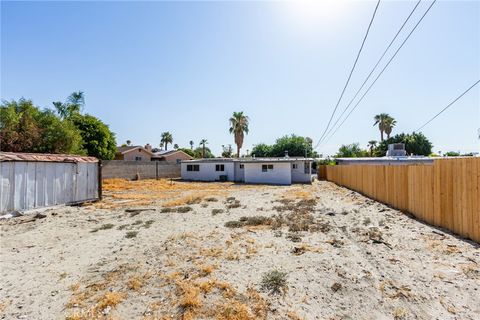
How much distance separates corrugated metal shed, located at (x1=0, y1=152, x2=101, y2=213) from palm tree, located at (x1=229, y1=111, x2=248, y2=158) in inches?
1091

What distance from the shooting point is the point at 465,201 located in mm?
5465

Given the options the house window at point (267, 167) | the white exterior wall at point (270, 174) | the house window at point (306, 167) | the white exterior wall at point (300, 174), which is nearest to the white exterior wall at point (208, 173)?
the white exterior wall at point (270, 174)

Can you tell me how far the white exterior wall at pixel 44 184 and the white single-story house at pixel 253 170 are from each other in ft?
49.9

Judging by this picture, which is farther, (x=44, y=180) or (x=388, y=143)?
(x=388, y=143)

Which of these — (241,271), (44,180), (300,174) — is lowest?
(241,271)

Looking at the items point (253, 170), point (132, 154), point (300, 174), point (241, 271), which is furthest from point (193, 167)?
point (241, 271)

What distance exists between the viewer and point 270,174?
2509cm

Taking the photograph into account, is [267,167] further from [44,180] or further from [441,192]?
[441,192]

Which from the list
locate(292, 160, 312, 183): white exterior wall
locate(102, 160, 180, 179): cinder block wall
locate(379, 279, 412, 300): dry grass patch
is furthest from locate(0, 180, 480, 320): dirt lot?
locate(292, 160, 312, 183): white exterior wall

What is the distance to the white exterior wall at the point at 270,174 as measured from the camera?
24516mm

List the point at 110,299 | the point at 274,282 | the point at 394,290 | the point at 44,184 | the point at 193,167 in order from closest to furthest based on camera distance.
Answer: the point at 110,299 → the point at 394,290 → the point at 274,282 → the point at 44,184 → the point at 193,167

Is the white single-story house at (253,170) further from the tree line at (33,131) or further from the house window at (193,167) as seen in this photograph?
the tree line at (33,131)

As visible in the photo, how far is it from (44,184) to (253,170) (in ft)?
58.8

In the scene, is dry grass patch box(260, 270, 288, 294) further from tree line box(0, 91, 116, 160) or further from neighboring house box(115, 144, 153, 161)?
neighboring house box(115, 144, 153, 161)
